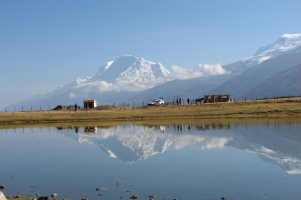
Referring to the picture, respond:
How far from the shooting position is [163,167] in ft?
145

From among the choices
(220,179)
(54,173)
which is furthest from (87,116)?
(220,179)

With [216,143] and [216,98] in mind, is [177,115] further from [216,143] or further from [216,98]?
[216,143]


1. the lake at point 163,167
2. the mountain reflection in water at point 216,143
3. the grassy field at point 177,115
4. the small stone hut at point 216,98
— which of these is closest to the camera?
the lake at point 163,167

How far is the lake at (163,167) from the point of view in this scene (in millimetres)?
32719

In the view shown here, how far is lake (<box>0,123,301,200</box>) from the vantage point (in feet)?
107

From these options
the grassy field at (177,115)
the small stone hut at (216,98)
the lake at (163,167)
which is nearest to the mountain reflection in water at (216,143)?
the lake at (163,167)

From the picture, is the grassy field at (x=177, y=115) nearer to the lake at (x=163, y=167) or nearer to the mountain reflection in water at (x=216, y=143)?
the mountain reflection in water at (x=216, y=143)

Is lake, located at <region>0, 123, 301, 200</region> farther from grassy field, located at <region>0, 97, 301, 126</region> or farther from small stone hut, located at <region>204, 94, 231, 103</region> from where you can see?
small stone hut, located at <region>204, 94, 231, 103</region>

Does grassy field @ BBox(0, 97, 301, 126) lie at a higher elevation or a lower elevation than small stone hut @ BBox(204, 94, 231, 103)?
lower

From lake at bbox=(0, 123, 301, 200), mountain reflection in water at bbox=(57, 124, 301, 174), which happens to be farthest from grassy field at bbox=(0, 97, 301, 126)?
lake at bbox=(0, 123, 301, 200)

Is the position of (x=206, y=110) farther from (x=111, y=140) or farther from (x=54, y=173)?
(x=54, y=173)

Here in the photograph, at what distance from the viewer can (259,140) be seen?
211 ft

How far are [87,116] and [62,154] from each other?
78687 mm

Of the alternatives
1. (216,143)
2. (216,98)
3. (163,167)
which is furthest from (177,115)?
(163,167)
